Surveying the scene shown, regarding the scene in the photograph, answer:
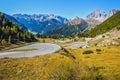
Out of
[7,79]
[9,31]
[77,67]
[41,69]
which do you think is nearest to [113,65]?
[77,67]

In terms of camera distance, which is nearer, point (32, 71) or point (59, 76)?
point (59, 76)

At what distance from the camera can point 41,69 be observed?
4388 centimetres

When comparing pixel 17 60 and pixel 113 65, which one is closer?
pixel 17 60

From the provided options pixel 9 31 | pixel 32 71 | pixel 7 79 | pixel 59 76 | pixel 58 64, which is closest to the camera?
pixel 59 76

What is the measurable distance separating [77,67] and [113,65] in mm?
24418

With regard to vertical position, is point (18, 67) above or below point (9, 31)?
below

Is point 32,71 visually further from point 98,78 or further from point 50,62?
point 98,78

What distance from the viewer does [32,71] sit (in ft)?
142

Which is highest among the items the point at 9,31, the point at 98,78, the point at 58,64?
the point at 9,31

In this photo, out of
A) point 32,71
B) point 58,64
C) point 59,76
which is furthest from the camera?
point 58,64

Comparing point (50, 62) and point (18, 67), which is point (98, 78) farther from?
point (18, 67)

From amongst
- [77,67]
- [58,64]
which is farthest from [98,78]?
[58,64]

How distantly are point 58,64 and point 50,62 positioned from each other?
5.62 ft

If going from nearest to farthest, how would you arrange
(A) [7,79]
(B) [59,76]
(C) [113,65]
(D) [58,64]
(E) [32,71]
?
(B) [59,76], (A) [7,79], (E) [32,71], (D) [58,64], (C) [113,65]
